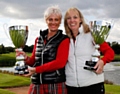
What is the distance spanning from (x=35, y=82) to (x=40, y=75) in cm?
13

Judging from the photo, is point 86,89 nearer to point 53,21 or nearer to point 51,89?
point 51,89

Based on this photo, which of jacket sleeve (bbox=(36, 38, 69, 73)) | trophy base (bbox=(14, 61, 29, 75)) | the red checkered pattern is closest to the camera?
jacket sleeve (bbox=(36, 38, 69, 73))

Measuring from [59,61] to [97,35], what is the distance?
2.06 ft

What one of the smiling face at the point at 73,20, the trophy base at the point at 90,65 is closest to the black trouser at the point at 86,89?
the trophy base at the point at 90,65

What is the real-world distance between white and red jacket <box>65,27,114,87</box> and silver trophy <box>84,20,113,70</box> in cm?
10

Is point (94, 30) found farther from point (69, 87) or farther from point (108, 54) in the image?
point (69, 87)

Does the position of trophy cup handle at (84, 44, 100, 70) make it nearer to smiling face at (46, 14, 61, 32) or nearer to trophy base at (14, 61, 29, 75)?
smiling face at (46, 14, 61, 32)

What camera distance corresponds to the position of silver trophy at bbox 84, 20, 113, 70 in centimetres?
403

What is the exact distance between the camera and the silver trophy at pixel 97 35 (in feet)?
13.2

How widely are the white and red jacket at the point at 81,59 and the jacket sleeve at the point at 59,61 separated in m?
0.18

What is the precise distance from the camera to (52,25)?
13.2ft

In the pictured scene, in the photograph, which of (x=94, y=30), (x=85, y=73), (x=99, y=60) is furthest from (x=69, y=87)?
(x=94, y=30)

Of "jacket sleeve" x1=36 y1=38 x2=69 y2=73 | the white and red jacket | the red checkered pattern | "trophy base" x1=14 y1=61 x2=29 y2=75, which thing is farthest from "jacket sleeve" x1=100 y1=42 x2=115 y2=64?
"trophy base" x1=14 y1=61 x2=29 y2=75

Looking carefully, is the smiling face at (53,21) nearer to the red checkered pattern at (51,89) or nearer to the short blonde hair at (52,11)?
the short blonde hair at (52,11)
